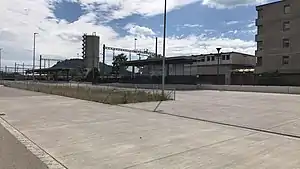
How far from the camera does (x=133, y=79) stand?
64500mm

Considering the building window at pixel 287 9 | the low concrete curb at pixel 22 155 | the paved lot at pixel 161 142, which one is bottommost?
the low concrete curb at pixel 22 155

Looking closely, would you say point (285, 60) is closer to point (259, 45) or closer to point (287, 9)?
point (259, 45)

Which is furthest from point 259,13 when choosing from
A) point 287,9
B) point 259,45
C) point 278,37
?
point 278,37

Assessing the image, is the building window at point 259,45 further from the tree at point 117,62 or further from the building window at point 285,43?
the tree at point 117,62

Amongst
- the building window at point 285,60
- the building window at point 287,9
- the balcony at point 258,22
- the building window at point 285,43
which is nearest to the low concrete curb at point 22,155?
the building window at point 285,60

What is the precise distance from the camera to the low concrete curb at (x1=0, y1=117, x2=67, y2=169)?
6.65 metres

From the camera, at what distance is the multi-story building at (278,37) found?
55062 mm

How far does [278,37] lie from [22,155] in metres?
57.1

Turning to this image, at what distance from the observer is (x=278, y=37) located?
57.9 metres

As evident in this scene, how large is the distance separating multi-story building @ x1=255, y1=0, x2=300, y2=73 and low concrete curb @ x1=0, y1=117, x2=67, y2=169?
169ft

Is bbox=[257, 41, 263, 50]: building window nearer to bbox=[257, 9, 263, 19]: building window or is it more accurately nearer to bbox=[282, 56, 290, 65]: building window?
bbox=[257, 9, 263, 19]: building window

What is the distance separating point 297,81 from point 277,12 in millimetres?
19883

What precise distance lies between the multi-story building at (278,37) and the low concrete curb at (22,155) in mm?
51628

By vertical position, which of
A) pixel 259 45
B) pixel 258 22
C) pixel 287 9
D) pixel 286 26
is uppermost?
pixel 287 9
